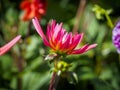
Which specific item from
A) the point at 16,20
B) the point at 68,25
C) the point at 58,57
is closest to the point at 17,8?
the point at 16,20

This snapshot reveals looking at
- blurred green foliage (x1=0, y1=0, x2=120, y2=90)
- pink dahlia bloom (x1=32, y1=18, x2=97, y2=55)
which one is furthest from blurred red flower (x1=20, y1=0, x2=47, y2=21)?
pink dahlia bloom (x1=32, y1=18, x2=97, y2=55)

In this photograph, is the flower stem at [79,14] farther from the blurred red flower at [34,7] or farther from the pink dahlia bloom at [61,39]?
the pink dahlia bloom at [61,39]

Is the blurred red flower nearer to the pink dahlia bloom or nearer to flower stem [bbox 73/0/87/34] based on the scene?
flower stem [bbox 73/0/87/34]

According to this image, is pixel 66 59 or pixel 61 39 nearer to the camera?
pixel 61 39

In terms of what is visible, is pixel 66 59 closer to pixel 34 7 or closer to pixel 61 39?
pixel 34 7

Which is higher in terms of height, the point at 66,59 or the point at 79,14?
the point at 79,14

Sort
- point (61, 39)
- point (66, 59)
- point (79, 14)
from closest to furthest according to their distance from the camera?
1. point (61, 39)
2. point (66, 59)
3. point (79, 14)

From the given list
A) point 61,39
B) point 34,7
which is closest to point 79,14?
point 34,7

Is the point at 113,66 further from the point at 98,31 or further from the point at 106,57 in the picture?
the point at 98,31
